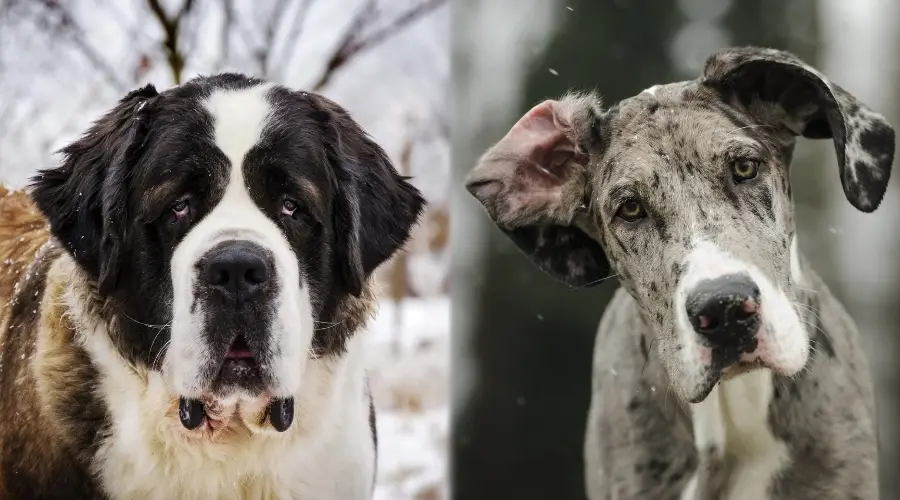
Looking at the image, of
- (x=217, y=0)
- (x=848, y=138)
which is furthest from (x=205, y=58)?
(x=848, y=138)

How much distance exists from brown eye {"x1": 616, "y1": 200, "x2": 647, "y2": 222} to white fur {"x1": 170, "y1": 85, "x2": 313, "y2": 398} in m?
0.92

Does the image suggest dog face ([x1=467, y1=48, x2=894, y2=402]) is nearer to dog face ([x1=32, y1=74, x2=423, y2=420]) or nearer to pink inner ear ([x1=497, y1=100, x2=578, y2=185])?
pink inner ear ([x1=497, y1=100, x2=578, y2=185])

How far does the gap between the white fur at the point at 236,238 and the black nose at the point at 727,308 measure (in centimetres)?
103

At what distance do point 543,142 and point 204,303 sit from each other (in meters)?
1.17

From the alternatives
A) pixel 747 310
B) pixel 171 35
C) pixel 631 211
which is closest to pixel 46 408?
pixel 171 35

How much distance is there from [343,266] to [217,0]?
1825 millimetres

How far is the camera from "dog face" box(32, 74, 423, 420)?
2.60 meters

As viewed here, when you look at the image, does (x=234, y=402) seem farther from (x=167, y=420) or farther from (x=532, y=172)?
(x=532, y=172)

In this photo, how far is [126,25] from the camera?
4.34 metres

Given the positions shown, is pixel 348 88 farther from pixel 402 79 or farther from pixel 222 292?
pixel 222 292

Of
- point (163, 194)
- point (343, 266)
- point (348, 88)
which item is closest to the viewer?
point (163, 194)

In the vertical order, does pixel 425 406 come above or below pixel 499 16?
below

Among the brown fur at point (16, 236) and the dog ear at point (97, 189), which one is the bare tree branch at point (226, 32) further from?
the dog ear at point (97, 189)

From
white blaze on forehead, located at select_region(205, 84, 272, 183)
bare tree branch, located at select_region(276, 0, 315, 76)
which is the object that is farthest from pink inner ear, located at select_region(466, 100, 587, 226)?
bare tree branch, located at select_region(276, 0, 315, 76)
